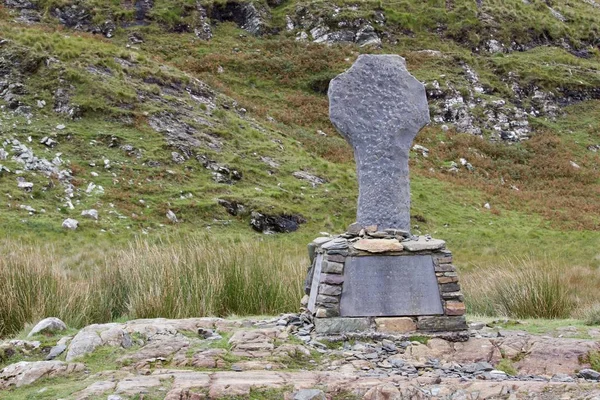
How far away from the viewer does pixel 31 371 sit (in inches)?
267

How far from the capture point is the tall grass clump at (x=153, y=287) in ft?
31.2

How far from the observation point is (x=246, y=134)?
26312mm

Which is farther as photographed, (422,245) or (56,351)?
(422,245)

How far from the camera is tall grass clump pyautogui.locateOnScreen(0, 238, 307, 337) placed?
9523 millimetres

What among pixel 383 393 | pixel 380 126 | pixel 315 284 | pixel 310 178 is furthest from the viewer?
pixel 310 178

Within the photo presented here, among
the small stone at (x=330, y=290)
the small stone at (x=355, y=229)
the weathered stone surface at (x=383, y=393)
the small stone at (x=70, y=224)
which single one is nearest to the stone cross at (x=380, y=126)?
the small stone at (x=355, y=229)

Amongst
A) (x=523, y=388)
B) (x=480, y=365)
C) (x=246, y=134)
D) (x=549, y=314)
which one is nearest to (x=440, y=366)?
(x=480, y=365)

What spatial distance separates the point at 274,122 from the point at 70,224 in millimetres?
14586

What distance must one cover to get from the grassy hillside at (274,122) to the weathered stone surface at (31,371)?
695 centimetres

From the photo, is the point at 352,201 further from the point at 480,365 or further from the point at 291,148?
the point at 480,365

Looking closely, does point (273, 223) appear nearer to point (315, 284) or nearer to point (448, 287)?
point (315, 284)

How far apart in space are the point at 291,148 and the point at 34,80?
962 cm

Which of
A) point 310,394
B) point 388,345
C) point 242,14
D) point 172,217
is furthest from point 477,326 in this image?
point 242,14

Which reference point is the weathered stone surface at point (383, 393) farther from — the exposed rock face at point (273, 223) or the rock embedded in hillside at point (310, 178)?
the rock embedded in hillside at point (310, 178)
